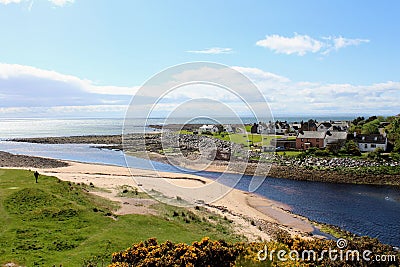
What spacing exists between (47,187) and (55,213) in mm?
6619

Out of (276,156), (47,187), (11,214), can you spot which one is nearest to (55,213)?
(11,214)

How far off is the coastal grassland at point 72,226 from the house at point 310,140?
145 ft

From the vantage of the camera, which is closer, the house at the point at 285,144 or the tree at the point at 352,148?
the tree at the point at 352,148

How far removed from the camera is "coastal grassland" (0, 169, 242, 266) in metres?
14.8

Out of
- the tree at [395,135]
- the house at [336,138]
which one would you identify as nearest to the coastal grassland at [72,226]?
the house at [336,138]

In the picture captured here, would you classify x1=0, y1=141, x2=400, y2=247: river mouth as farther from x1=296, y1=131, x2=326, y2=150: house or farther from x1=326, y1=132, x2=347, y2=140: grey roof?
x1=326, y1=132, x2=347, y2=140: grey roof

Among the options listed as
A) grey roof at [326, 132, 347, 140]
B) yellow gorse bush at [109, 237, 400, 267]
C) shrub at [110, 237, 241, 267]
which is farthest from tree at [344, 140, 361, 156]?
shrub at [110, 237, 241, 267]

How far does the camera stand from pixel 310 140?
63.9 meters

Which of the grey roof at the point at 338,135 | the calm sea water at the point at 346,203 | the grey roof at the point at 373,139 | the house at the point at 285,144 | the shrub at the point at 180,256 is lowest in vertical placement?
the calm sea water at the point at 346,203

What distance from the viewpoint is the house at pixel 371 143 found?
58125 mm

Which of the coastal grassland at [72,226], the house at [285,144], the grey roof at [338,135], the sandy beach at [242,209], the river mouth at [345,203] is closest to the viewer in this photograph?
the coastal grassland at [72,226]

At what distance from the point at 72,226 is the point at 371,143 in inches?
2209

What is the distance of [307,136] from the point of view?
64500mm

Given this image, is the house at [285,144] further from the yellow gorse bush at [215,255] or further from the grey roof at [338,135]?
the yellow gorse bush at [215,255]
